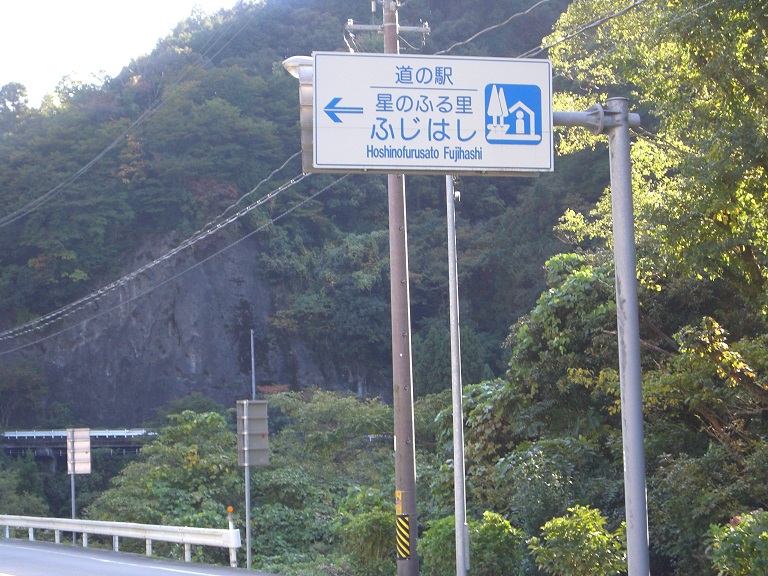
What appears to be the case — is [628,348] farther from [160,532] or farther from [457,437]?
[160,532]

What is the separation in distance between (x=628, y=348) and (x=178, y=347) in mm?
52865

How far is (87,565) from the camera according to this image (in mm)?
16344

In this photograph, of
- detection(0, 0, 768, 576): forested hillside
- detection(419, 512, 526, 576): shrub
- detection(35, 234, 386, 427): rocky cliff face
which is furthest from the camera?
detection(35, 234, 386, 427): rocky cliff face

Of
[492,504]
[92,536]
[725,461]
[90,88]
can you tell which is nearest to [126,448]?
[92,536]

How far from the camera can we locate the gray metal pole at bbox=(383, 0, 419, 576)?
12594 mm

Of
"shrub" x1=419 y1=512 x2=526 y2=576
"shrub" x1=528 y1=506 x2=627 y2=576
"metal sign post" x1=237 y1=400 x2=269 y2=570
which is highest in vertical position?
"metal sign post" x1=237 y1=400 x2=269 y2=570

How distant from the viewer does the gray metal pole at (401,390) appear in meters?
12.6

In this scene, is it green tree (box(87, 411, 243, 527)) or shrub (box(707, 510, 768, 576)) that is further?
green tree (box(87, 411, 243, 527))

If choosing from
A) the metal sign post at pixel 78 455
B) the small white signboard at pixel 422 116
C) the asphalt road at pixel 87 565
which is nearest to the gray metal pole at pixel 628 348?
the small white signboard at pixel 422 116

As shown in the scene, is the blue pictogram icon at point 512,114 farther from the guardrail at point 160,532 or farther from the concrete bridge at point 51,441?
the concrete bridge at point 51,441

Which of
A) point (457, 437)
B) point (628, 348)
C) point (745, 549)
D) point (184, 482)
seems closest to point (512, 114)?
point (628, 348)

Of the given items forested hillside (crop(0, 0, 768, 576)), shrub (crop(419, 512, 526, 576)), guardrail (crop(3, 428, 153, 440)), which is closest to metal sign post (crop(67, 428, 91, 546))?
forested hillside (crop(0, 0, 768, 576))

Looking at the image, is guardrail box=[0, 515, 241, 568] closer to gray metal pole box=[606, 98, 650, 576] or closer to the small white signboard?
gray metal pole box=[606, 98, 650, 576]

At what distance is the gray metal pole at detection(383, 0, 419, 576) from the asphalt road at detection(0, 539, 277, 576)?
12.0 feet
